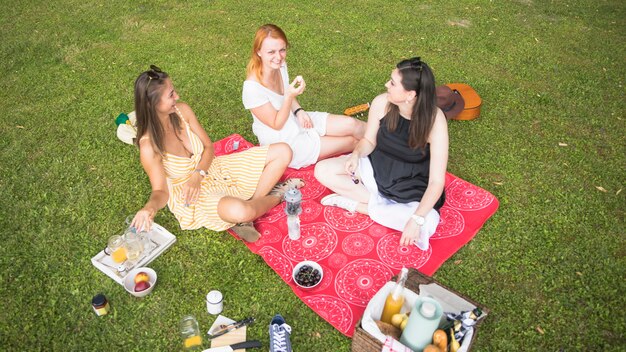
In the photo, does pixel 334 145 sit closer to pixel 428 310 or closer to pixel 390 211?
pixel 390 211

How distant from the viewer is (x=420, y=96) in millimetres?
3729

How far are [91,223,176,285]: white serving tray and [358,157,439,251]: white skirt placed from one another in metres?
1.98

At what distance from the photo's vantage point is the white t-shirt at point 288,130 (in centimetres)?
453

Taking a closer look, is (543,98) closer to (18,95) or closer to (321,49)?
(321,49)

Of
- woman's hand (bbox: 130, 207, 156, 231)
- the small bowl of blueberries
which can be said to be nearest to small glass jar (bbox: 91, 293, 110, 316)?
woman's hand (bbox: 130, 207, 156, 231)

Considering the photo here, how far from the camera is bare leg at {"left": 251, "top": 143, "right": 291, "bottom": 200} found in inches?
174

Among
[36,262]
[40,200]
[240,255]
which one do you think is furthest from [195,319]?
[40,200]

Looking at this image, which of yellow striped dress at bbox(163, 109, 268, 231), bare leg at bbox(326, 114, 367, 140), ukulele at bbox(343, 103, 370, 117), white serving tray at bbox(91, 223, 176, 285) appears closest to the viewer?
white serving tray at bbox(91, 223, 176, 285)

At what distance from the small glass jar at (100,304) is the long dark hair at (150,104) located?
1292 mm

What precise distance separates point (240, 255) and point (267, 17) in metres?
5.82

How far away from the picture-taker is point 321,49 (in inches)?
295

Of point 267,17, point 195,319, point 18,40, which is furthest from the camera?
point 267,17

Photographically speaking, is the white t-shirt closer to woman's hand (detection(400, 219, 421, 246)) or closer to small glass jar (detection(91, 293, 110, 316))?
woman's hand (detection(400, 219, 421, 246))

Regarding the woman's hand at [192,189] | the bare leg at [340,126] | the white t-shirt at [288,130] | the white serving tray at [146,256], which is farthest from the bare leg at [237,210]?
the bare leg at [340,126]
